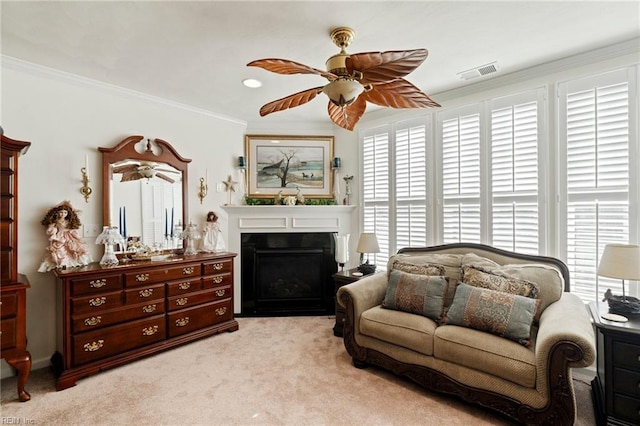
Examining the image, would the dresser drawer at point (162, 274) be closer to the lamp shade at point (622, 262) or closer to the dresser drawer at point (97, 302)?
the dresser drawer at point (97, 302)

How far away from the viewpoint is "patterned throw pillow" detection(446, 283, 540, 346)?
2043mm

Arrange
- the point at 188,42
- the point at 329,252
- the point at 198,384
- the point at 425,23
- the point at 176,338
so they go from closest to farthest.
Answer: the point at 425,23, the point at 188,42, the point at 198,384, the point at 176,338, the point at 329,252

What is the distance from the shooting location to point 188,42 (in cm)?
226

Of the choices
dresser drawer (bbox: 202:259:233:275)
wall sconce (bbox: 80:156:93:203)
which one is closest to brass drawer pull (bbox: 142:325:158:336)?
dresser drawer (bbox: 202:259:233:275)

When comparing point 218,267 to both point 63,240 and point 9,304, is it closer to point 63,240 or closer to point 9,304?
point 63,240

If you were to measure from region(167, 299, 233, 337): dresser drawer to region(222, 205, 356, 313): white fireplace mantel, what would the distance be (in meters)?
0.55

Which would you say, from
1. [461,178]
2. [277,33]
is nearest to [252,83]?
[277,33]

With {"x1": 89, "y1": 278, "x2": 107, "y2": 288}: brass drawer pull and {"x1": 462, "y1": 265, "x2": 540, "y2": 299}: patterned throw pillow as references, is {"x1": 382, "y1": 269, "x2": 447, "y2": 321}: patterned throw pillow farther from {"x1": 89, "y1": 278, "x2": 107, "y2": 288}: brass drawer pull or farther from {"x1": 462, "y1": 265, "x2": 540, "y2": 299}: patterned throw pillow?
{"x1": 89, "y1": 278, "x2": 107, "y2": 288}: brass drawer pull

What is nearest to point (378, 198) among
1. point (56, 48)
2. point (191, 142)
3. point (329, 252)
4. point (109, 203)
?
point (329, 252)

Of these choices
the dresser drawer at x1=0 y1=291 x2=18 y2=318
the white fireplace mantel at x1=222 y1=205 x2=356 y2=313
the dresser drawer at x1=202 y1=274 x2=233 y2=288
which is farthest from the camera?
the white fireplace mantel at x1=222 y1=205 x2=356 y2=313

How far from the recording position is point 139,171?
329 centimetres

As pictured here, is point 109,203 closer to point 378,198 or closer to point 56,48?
point 56,48

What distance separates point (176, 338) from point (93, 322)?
29.8 inches

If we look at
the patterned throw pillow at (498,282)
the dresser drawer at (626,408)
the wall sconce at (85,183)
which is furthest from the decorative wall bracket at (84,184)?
the dresser drawer at (626,408)
